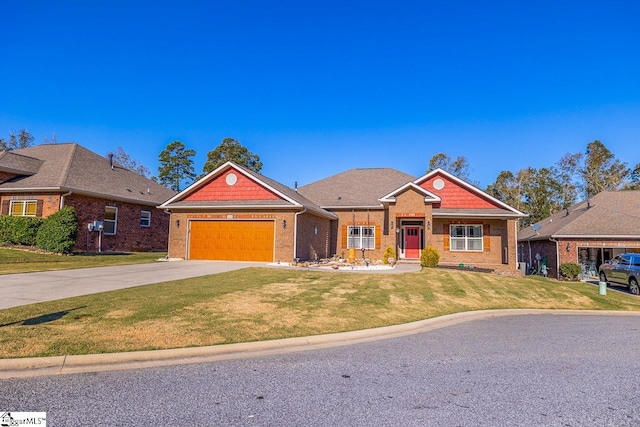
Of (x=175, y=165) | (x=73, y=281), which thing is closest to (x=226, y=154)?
(x=175, y=165)

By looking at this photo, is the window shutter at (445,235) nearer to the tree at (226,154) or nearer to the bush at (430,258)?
the bush at (430,258)

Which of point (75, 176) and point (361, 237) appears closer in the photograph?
point (75, 176)

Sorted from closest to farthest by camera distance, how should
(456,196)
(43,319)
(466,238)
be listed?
(43,319) < (466,238) < (456,196)

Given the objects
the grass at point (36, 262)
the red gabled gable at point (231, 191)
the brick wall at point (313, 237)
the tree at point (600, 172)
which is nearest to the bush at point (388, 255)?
the brick wall at point (313, 237)

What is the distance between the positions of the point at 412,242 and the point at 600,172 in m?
42.0

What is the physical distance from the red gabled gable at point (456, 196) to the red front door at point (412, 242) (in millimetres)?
2369

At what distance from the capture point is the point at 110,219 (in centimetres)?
2297

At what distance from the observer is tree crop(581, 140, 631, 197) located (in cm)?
4844

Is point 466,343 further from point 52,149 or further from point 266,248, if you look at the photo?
point 52,149

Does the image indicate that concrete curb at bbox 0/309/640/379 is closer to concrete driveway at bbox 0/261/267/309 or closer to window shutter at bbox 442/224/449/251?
concrete driveway at bbox 0/261/267/309

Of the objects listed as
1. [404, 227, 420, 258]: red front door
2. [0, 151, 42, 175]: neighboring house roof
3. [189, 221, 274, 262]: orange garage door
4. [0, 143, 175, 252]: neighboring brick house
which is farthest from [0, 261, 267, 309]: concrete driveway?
[404, 227, 420, 258]: red front door

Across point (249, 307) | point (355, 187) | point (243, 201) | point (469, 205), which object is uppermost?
point (355, 187)

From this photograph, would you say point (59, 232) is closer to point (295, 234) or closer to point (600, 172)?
point (295, 234)

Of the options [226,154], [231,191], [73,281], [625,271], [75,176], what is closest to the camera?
[73,281]
